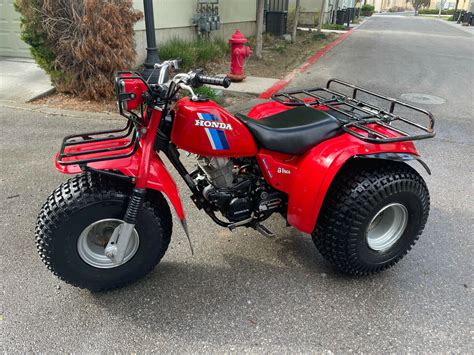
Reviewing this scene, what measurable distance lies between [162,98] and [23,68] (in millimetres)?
7701

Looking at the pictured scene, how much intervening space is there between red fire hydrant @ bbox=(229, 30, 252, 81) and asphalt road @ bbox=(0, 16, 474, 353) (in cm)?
485

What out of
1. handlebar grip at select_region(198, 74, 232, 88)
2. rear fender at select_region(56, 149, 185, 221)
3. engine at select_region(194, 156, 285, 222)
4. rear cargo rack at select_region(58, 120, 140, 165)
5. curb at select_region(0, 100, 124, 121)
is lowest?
curb at select_region(0, 100, 124, 121)

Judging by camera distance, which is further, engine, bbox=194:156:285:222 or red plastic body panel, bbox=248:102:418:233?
engine, bbox=194:156:285:222

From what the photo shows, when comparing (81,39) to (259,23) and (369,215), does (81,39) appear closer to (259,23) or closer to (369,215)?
(259,23)

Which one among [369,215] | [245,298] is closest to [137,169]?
[245,298]

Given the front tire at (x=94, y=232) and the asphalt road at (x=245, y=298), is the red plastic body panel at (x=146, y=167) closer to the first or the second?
the front tire at (x=94, y=232)

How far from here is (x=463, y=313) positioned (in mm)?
2660

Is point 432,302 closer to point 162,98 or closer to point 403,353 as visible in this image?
point 403,353

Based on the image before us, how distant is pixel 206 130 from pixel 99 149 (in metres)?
0.66

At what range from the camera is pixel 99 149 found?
248 centimetres

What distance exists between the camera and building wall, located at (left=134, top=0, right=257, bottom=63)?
8.62m

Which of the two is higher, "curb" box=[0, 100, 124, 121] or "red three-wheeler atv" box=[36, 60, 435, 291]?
"red three-wheeler atv" box=[36, 60, 435, 291]

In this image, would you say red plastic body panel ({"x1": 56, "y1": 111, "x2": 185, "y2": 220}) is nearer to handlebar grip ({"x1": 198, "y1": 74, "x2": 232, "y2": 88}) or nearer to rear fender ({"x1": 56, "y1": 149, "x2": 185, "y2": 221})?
rear fender ({"x1": 56, "y1": 149, "x2": 185, "y2": 221})

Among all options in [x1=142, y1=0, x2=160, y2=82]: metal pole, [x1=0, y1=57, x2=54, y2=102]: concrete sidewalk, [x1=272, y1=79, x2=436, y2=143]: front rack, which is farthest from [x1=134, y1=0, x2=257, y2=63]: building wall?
[x1=272, y1=79, x2=436, y2=143]: front rack
